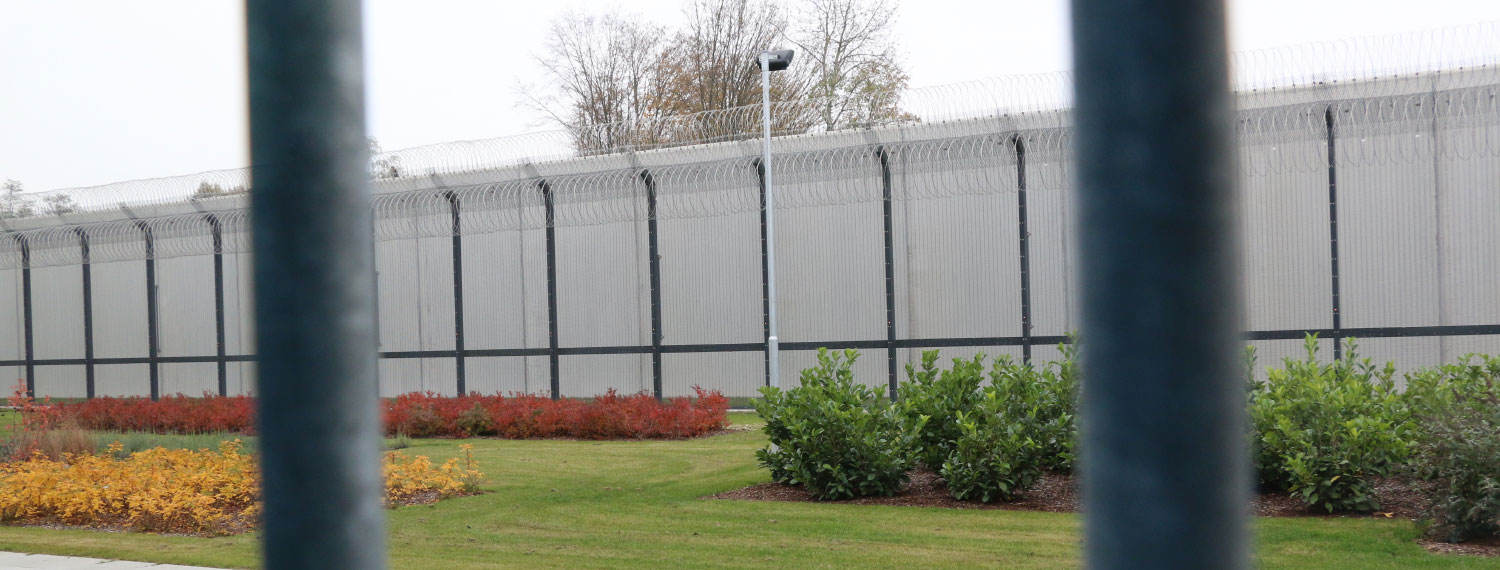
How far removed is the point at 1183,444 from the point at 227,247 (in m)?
31.6

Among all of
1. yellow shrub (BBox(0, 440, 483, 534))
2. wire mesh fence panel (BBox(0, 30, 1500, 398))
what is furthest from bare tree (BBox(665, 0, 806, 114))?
yellow shrub (BBox(0, 440, 483, 534))

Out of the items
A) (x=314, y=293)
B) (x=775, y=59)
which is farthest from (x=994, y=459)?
(x=314, y=293)

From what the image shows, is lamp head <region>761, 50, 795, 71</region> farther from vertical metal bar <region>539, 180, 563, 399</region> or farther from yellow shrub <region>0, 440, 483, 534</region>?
vertical metal bar <region>539, 180, 563, 399</region>

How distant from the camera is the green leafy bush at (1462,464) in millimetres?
7887

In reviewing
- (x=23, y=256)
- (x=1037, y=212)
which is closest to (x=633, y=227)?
(x=1037, y=212)

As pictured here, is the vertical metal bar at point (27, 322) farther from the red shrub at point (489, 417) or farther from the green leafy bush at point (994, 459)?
the green leafy bush at point (994, 459)

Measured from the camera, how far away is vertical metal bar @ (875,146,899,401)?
22359mm

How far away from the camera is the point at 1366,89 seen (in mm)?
18469

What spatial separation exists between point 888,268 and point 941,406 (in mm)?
11144

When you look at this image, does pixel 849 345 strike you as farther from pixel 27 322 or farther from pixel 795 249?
pixel 27 322

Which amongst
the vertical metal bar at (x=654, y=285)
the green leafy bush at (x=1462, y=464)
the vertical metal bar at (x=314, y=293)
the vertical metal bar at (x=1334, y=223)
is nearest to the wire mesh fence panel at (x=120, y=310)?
the vertical metal bar at (x=654, y=285)

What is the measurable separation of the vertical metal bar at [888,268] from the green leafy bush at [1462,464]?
13.5 metres

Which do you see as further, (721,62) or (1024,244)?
(721,62)

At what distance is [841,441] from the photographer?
11.5m
